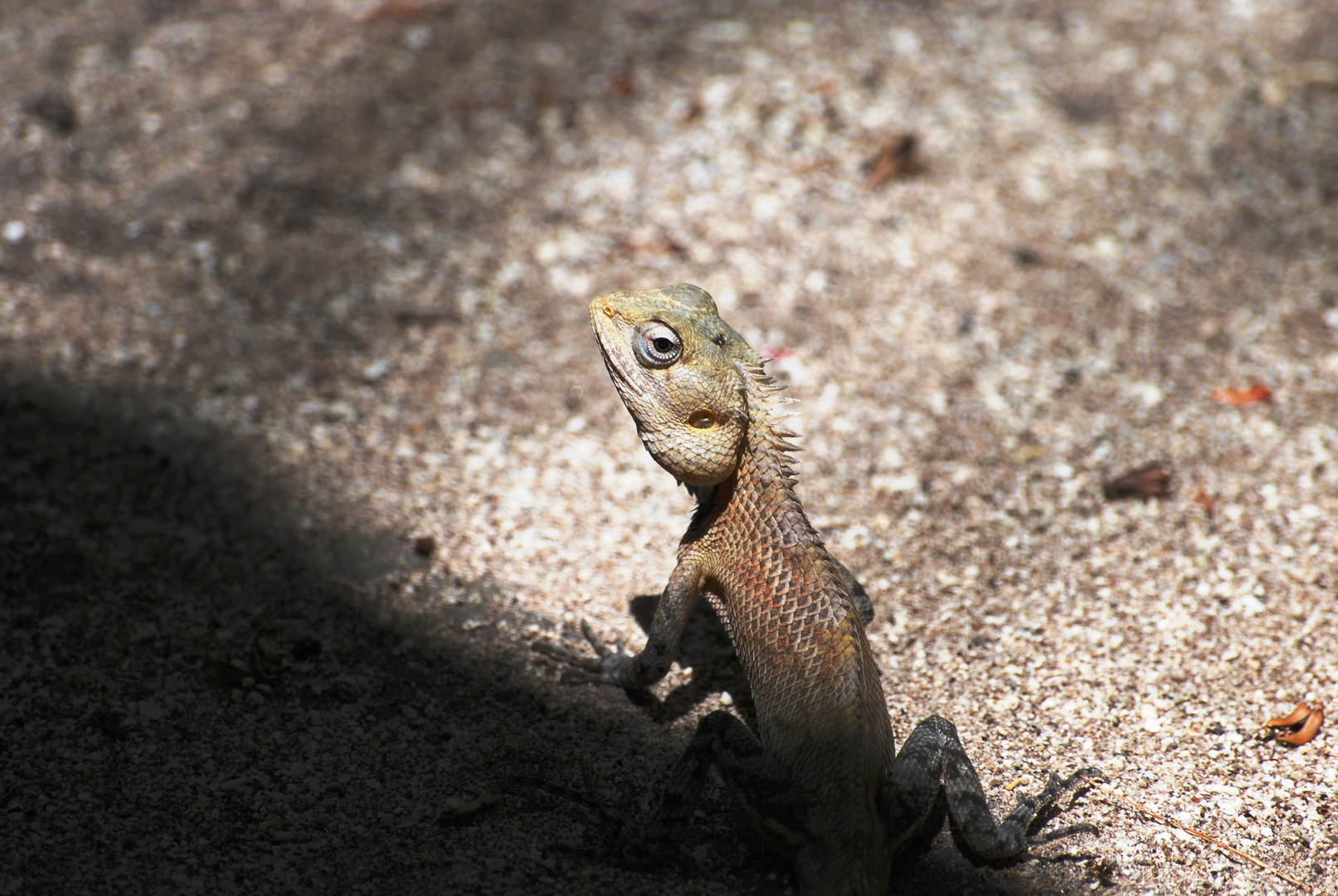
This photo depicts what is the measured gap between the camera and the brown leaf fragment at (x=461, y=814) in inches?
115

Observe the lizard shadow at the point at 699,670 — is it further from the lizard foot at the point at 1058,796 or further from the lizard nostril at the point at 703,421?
the lizard foot at the point at 1058,796

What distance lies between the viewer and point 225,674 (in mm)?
3328

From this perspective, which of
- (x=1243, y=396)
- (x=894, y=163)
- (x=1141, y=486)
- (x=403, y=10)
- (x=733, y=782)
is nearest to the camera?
(x=733, y=782)

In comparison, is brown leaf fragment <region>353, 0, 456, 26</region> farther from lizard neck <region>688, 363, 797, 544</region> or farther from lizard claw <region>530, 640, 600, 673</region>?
lizard claw <region>530, 640, 600, 673</region>

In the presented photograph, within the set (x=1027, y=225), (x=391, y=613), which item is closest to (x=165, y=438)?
(x=391, y=613)

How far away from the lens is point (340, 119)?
594cm

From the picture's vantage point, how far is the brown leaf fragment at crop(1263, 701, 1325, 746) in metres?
3.27

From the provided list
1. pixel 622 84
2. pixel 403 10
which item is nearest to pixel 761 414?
pixel 622 84

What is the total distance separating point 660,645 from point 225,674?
1.42 m

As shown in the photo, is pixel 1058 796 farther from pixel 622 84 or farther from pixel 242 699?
pixel 622 84

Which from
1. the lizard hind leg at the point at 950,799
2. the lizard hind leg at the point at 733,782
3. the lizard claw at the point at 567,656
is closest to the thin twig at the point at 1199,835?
the lizard hind leg at the point at 950,799

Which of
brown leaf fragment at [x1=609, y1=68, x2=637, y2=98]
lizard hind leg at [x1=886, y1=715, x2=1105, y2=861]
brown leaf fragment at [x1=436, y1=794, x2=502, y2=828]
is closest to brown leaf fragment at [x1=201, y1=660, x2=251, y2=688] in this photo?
brown leaf fragment at [x1=436, y1=794, x2=502, y2=828]

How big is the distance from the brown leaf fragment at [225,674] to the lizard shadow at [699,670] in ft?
4.20

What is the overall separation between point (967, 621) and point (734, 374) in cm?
133
